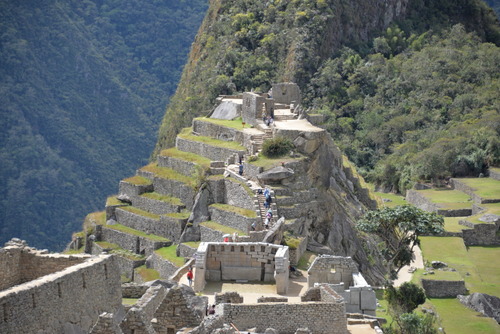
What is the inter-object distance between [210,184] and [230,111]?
14.9 meters

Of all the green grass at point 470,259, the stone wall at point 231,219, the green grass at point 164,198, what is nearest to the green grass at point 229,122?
the green grass at point 164,198

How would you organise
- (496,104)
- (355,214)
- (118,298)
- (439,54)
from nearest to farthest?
(118,298) < (355,214) < (496,104) < (439,54)

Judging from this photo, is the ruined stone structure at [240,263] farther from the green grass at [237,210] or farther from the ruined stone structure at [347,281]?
the green grass at [237,210]

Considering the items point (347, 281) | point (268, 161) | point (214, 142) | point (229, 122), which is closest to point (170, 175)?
point (214, 142)

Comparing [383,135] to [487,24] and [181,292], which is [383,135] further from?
[181,292]

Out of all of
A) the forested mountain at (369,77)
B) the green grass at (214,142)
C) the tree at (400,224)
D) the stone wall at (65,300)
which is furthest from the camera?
the forested mountain at (369,77)

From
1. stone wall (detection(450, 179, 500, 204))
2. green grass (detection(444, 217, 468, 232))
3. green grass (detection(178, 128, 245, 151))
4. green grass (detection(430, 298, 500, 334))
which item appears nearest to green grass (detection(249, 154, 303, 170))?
green grass (detection(178, 128, 245, 151))

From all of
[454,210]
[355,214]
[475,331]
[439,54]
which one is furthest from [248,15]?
[475,331]

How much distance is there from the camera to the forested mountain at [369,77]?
9450 centimetres

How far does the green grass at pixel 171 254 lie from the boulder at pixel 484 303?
15.6m

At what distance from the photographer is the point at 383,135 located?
104m

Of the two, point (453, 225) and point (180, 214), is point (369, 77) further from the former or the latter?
point (180, 214)

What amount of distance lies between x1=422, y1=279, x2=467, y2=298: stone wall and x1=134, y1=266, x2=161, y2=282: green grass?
1620 centimetres

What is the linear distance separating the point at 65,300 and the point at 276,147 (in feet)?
107
